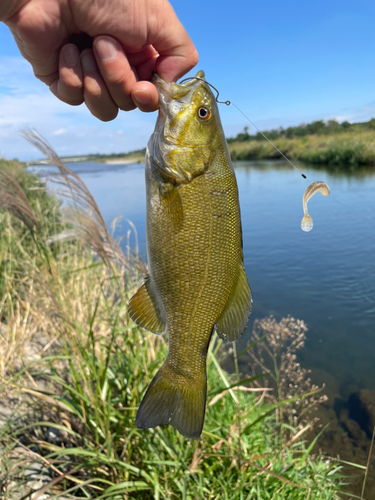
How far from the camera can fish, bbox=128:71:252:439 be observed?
1.53 metres

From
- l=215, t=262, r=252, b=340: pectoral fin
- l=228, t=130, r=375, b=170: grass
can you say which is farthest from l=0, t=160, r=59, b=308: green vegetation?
l=228, t=130, r=375, b=170: grass

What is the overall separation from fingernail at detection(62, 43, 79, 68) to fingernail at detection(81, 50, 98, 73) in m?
0.04

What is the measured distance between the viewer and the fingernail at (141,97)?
73.7 inches

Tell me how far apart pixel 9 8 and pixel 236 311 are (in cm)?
184

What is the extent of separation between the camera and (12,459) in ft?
9.62

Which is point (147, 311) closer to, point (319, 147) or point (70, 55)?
point (70, 55)

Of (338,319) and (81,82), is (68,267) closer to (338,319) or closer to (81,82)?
(81,82)

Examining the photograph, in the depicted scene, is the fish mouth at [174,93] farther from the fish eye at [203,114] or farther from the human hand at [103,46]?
the human hand at [103,46]

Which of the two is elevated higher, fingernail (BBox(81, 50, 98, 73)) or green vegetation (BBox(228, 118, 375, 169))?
green vegetation (BBox(228, 118, 375, 169))

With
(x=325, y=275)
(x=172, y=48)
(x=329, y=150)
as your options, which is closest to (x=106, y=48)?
(x=172, y=48)

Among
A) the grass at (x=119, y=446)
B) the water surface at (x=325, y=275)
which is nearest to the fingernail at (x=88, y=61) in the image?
the grass at (x=119, y=446)

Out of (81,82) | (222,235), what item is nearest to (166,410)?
(222,235)

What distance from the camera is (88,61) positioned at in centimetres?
195

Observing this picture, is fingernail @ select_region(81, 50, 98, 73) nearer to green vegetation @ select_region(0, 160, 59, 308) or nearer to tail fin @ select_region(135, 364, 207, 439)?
green vegetation @ select_region(0, 160, 59, 308)
